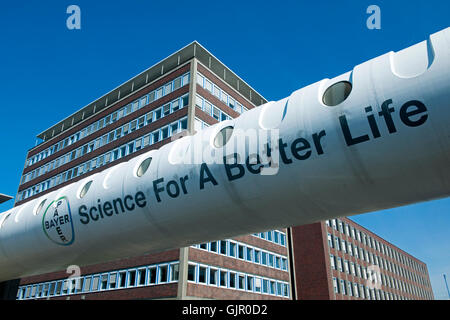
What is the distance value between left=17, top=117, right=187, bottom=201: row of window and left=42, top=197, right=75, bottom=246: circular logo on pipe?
29.2m

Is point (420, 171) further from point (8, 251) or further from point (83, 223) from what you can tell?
point (8, 251)

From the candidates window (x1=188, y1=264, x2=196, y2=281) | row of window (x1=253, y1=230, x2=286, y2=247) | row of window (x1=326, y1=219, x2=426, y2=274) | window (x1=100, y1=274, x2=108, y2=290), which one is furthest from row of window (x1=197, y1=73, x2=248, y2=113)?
row of window (x1=326, y1=219, x2=426, y2=274)

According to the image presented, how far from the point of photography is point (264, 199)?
718 centimetres

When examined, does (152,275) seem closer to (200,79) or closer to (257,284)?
(257,284)

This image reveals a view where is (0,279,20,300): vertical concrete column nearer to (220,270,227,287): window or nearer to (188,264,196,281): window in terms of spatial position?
(188,264,196,281): window

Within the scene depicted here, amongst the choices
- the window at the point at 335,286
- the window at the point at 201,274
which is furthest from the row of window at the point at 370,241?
the window at the point at 201,274

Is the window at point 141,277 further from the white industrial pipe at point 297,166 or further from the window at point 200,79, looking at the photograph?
the white industrial pipe at point 297,166

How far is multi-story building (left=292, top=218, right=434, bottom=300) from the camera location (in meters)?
61.2

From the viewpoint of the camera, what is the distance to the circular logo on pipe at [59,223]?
10875 mm

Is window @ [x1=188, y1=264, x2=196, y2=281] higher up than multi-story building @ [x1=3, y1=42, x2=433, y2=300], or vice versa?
multi-story building @ [x1=3, y1=42, x2=433, y2=300]

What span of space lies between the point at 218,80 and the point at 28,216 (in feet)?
123

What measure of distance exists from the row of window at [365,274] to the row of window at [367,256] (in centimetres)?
201
